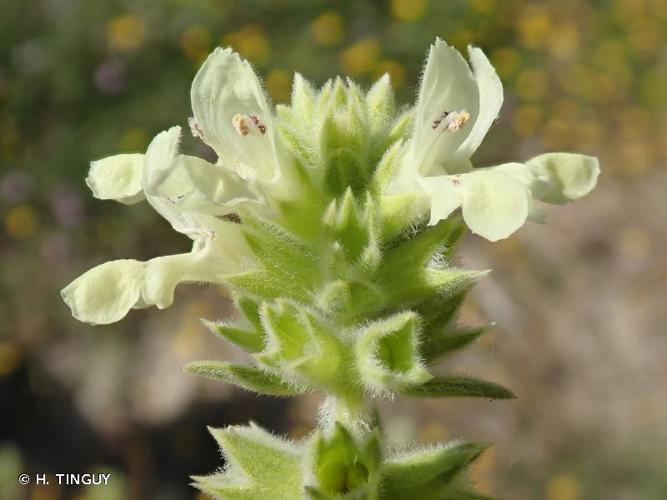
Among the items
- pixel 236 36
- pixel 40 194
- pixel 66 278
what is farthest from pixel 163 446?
pixel 236 36

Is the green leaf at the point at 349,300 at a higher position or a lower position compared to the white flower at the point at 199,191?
lower

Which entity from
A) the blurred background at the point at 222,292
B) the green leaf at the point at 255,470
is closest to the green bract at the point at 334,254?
the green leaf at the point at 255,470

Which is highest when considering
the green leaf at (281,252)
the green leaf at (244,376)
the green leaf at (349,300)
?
the green leaf at (281,252)

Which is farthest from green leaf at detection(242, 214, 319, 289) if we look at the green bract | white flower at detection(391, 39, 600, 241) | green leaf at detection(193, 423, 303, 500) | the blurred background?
the blurred background

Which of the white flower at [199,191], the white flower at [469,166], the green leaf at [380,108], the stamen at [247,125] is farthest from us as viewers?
the green leaf at [380,108]

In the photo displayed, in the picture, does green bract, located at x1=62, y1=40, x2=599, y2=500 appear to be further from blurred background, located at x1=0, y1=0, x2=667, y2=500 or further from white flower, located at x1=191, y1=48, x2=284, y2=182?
blurred background, located at x1=0, y1=0, x2=667, y2=500

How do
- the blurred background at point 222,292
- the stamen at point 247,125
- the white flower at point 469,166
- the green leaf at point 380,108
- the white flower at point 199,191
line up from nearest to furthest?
the white flower at point 469,166 < the white flower at point 199,191 < the stamen at point 247,125 < the green leaf at point 380,108 < the blurred background at point 222,292

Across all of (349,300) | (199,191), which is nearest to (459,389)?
(349,300)

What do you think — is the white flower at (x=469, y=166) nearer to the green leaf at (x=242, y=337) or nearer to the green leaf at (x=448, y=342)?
the green leaf at (x=448, y=342)

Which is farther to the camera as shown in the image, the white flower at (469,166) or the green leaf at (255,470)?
the green leaf at (255,470)
